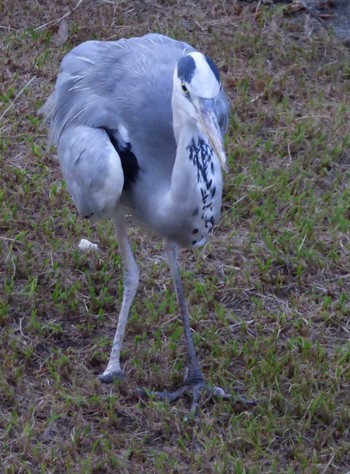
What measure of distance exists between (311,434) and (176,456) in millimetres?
584

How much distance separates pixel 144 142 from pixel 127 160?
0.36 feet

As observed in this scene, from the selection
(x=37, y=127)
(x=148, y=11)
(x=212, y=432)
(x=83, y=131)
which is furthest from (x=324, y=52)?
(x=212, y=432)

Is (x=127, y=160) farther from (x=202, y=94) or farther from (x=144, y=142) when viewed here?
(x=202, y=94)

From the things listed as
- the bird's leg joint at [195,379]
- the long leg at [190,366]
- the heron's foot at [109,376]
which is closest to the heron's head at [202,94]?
the long leg at [190,366]

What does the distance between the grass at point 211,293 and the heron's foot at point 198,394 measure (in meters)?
0.04

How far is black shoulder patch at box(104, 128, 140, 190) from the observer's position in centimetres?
400

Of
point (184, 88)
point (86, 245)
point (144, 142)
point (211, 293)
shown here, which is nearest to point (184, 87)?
point (184, 88)

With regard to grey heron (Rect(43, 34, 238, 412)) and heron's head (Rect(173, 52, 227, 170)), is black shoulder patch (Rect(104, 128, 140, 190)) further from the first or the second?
heron's head (Rect(173, 52, 227, 170))

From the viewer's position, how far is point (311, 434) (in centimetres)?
406

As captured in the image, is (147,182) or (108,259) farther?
(108,259)

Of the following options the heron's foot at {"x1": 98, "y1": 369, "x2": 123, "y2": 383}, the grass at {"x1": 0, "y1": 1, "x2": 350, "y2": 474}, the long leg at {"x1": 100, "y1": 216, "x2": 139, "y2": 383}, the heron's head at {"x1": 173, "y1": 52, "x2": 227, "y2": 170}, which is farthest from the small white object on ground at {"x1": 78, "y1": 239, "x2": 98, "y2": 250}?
the heron's head at {"x1": 173, "y1": 52, "x2": 227, "y2": 170}

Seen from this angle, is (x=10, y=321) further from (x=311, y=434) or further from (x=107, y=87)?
(x=311, y=434)

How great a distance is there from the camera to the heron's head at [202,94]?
3.44 m

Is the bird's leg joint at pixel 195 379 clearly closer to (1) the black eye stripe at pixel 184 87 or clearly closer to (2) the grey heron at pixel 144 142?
(2) the grey heron at pixel 144 142
